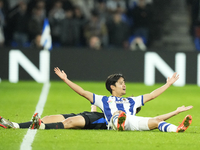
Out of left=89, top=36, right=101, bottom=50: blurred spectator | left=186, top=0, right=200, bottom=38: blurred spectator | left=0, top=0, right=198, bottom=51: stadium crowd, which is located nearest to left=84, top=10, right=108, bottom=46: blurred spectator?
left=0, top=0, right=198, bottom=51: stadium crowd

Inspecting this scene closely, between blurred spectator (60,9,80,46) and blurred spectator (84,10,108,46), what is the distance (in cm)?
38

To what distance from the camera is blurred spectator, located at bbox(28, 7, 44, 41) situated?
16734mm

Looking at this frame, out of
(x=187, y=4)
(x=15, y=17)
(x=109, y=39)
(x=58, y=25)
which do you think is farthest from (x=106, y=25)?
(x=187, y=4)

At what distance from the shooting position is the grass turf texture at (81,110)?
5543 millimetres

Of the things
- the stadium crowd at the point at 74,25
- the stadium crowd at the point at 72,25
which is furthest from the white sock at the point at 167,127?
the stadium crowd at the point at 72,25

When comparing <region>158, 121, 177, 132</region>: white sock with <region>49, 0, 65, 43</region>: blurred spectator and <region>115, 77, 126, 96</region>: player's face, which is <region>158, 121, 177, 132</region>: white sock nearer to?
<region>115, 77, 126, 96</region>: player's face

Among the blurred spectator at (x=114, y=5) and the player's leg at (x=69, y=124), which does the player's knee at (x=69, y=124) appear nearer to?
the player's leg at (x=69, y=124)

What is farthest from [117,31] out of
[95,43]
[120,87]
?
[120,87]

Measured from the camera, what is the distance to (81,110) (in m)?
9.50

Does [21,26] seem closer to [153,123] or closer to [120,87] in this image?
[120,87]

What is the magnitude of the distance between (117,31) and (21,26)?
3621mm

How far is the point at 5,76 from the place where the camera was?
51.4ft

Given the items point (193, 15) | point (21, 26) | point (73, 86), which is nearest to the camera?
point (73, 86)

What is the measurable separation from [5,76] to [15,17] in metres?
2.58
